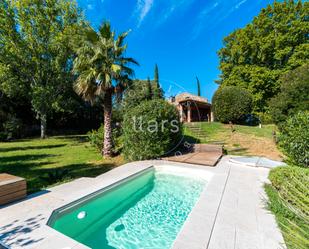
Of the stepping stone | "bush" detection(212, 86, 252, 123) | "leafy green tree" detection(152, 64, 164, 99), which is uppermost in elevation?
"leafy green tree" detection(152, 64, 164, 99)

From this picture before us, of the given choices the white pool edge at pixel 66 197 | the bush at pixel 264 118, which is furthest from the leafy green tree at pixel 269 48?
the white pool edge at pixel 66 197

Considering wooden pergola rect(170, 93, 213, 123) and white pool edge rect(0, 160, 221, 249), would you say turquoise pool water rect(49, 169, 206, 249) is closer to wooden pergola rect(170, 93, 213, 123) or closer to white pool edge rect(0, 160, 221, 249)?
white pool edge rect(0, 160, 221, 249)

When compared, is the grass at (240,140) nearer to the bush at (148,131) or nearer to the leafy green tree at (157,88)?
the bush at (148,131)

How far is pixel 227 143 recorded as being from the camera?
443 inches

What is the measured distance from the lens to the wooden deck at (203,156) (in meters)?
7.55

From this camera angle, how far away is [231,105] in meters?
16.6

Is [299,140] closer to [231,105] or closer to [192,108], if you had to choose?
[231,105]

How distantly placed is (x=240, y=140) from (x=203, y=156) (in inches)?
183

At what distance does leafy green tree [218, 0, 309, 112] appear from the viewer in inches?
758

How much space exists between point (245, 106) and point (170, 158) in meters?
12.3

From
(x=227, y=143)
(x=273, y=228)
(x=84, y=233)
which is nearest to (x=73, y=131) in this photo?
(x=227, y=143)

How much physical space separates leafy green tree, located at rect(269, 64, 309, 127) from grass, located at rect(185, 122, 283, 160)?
5.59 feet

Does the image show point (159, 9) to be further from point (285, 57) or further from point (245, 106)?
point (285, 57)

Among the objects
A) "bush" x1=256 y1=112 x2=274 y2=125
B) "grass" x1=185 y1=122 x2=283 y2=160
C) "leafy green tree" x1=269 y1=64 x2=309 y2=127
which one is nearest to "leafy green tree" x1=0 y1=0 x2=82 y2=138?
"grass" x1=185 y1=122 x2=283 y2=160
